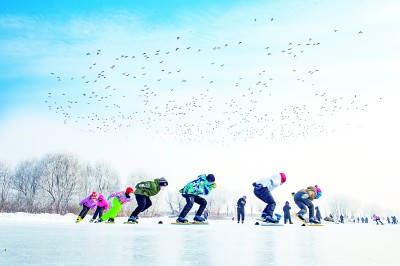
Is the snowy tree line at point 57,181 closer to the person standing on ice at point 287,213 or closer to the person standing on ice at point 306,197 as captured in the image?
the person standing on ice at point 287,213

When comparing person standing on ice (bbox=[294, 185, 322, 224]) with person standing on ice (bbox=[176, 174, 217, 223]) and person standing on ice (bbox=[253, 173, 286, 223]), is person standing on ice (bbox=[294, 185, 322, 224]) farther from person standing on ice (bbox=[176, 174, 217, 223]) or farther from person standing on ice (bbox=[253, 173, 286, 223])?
person standing on ice (bbox=[176, 174, 217, 223])

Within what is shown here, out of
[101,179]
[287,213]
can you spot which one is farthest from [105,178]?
[287,213]

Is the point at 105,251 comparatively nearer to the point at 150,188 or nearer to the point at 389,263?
the point at 389,263

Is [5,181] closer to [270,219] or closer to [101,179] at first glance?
[101,179]

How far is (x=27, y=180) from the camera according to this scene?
295ft

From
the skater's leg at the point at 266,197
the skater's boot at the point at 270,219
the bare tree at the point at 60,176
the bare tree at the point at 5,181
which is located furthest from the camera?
the bare tree at the point at 5,181

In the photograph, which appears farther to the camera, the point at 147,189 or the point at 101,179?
the point at 101,179

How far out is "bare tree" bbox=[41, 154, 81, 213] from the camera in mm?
82875

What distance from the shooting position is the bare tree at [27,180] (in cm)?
8619

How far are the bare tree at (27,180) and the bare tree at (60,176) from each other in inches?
97.0

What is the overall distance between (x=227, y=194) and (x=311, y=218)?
→ 121 metres

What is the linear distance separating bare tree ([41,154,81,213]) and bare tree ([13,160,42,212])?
246 cm

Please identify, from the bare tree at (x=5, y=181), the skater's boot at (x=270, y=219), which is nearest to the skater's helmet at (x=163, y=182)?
the skater's boot at (x=270, y=219)

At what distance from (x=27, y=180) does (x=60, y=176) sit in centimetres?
1137
